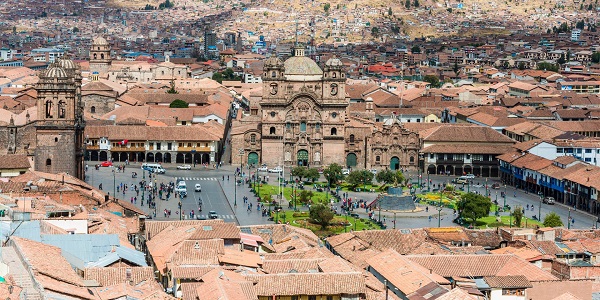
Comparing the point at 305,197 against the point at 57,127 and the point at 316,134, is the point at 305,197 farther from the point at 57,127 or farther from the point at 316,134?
the point at 316,134

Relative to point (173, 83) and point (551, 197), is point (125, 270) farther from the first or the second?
point (173, 83)

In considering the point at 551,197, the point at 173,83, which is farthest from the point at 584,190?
the point at 173,83

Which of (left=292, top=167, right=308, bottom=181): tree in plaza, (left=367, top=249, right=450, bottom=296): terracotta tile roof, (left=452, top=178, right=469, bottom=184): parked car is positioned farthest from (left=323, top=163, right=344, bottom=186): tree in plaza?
(left=367, top=249, right=450, bottom=296): terracotta tile roof

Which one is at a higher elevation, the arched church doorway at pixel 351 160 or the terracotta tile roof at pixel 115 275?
the terracotta tile roof at pixel 115 275

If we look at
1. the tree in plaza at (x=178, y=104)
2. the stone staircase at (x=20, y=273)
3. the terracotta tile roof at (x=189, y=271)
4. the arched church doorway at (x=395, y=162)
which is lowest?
the arched church doorway at (x=395, y=162)

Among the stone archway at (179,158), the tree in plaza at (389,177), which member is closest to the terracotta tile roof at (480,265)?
the tree in plaza at (389,177)

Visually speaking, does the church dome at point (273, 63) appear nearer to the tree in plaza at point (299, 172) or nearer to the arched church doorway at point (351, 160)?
the arched church doorway at point (351, 160)

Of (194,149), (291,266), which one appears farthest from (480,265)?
(194,149)
